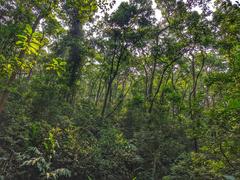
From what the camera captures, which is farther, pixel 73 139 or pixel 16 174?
pixel 73 139

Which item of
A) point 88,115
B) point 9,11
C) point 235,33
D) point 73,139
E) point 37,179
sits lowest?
point 37,179

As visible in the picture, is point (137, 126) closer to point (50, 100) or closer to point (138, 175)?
point (138, 175)

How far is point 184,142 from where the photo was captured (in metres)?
13.9

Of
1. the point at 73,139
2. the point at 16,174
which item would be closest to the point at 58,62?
the point at 16,174

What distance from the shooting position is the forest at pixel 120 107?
6547mm

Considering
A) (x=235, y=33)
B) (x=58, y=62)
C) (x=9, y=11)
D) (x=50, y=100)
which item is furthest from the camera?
(x=9, y=11)

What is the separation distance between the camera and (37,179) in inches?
317

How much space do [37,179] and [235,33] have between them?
855cm

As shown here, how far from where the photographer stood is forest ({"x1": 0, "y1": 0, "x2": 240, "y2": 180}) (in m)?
6.55

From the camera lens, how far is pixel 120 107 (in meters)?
20.1

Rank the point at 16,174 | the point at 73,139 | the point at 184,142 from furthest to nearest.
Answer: the point at 184,142 → the point at 73,139 → the point at 16,174

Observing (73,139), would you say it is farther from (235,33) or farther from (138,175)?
(235,33)

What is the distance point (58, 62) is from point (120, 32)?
14.4 m

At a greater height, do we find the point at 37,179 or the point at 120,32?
the point at 120,32
